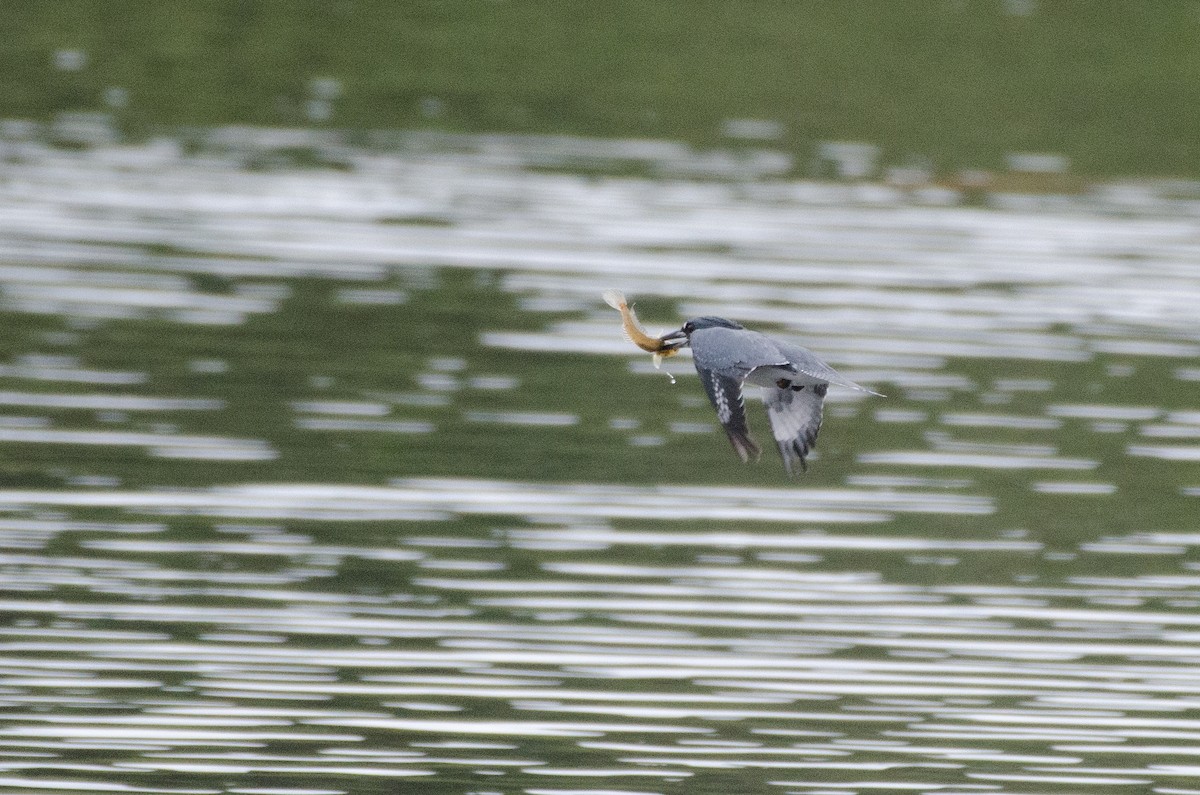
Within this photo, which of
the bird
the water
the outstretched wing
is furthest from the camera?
the water

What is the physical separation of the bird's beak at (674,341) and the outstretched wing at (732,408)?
0.62m

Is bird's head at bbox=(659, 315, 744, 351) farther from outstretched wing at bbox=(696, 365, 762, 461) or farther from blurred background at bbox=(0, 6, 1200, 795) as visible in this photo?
blurred background at bbox=(0, 6, 1200, 795)

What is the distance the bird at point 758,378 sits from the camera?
7.71 metres

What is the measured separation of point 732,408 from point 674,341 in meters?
0.93

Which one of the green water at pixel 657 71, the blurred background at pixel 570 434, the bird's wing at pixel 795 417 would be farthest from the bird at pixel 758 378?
the green water at pixel 657 71

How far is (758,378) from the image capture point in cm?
819

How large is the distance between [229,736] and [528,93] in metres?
18.8

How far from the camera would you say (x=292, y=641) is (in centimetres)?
1000

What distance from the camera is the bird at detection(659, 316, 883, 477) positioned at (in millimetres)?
7711

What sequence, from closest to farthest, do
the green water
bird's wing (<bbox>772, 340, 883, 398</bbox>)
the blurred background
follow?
bird's wing (<bbox>772, 340, 883, 398</bbox>) < the blurred background < the green water

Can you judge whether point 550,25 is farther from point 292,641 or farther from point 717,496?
point 292,641

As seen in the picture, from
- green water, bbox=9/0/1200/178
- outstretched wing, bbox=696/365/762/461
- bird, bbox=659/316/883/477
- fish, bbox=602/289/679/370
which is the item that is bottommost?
outstretched wing, bbox=696/365/762/461

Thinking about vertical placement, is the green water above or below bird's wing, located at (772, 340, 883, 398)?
above

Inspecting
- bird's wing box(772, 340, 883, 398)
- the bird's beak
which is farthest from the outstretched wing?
the bird's beak
